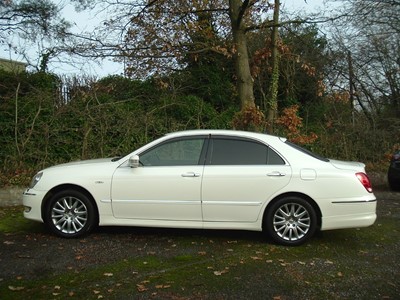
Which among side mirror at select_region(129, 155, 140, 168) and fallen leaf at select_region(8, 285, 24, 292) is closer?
fallen leaf at select_region(8, 285, 24, 292)

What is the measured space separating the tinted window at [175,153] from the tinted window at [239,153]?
0.22 metres

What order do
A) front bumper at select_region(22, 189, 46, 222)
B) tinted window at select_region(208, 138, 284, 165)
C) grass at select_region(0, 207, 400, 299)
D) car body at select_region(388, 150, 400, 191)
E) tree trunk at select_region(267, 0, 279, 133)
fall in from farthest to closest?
tree trunk at select_region(267, 0, 279, 133) → car body at select_region(388, 150, 400, 191) → front bumper at select_region(22, 189, 46, 222) → tinted window at select_region(208, 138, 284, 165) → grass at select_region(0, 207, 400, 299)

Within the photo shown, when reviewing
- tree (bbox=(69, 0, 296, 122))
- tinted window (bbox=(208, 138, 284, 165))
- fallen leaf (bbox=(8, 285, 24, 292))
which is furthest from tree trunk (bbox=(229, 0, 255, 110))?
fallen leaf (bbox=(8, 285, 24, 292))

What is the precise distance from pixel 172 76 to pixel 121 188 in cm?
1021

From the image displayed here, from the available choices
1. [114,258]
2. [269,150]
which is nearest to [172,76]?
[269,150]

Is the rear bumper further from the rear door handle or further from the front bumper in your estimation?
the front bumper

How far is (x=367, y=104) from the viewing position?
847 inches

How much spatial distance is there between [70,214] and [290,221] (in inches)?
121

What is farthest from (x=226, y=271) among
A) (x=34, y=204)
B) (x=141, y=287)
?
(x=34, y=204)

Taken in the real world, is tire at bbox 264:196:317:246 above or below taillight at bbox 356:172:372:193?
below

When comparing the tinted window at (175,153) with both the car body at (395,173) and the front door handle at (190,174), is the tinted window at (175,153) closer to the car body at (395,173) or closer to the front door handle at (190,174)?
the front door handle at (190,174)

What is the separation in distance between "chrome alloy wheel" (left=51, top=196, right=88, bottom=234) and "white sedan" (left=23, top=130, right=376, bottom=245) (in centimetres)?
1

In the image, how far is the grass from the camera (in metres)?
4.58

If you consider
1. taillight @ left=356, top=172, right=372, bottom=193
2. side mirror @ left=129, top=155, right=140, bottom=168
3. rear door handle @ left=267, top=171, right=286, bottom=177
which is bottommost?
taillight @ left=356, top=172, right=372, bottom=193
